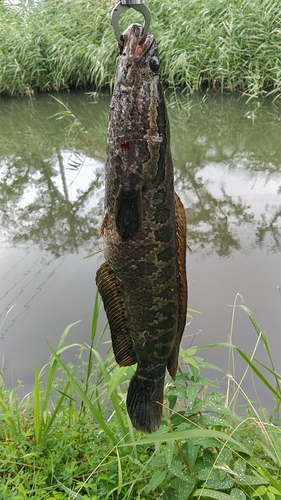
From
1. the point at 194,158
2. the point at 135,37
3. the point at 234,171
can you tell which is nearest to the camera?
the point at 135,37

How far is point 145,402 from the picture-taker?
4.55 ft

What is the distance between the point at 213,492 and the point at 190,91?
21.9 ft

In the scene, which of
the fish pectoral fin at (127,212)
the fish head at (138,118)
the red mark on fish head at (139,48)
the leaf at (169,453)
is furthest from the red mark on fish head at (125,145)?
the leaf at (169,453)

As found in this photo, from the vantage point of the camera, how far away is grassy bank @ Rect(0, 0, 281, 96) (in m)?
6.62

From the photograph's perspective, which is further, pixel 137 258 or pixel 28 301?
pixel 28 301

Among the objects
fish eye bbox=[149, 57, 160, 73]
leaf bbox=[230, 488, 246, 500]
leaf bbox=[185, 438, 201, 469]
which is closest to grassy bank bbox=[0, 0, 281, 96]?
fish eye bbox=[149, 57, 160, 73]

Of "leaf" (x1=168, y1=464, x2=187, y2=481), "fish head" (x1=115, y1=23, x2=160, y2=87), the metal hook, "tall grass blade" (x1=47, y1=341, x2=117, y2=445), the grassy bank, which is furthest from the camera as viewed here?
the grassy bank

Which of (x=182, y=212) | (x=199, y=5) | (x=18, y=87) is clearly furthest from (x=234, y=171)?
(x=18, y=87)

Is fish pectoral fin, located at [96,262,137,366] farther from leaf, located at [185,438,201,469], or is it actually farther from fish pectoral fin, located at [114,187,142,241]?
leaf, located at [185,438,201,469]

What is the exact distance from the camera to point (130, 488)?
157 cm

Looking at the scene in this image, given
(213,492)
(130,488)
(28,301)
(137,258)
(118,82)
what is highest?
(118,82)

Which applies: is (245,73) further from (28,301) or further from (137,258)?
(137,258)

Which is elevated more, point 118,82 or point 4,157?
point 118,82

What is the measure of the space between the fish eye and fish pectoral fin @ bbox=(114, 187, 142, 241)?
13.5 inches
